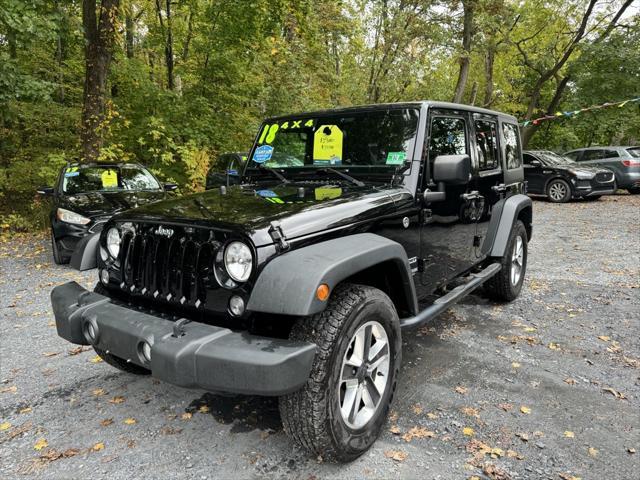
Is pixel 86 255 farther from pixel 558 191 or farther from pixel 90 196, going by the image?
pixel 558 191

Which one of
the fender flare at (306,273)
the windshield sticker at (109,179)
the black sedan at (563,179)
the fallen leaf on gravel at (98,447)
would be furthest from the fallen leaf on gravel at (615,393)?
the black sedan at (563,179)

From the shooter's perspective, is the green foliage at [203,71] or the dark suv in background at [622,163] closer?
the green foliage at [203,71]

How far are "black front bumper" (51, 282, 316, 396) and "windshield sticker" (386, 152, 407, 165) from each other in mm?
1598

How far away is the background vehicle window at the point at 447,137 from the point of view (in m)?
3.28

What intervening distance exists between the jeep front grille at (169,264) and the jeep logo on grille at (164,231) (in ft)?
0.06

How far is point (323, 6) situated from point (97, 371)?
1495 centimetres

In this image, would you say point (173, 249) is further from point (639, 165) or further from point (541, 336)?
point (639, 165)

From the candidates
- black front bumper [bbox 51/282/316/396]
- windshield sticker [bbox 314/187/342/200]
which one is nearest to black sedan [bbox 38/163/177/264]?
windshield sticker [bbox 314/187/342/200]

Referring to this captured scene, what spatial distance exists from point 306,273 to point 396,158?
1.45 metres

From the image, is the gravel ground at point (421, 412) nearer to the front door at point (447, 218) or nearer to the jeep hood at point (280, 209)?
the front door at point (447, 218)

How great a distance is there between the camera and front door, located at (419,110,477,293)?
3217 mm

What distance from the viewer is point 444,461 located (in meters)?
2.41

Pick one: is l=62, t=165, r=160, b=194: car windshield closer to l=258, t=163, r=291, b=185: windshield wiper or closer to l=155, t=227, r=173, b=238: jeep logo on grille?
l=258, t=163, r=291, b=185: windshield wiper

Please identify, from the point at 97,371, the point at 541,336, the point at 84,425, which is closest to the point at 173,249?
the point at 84,425
